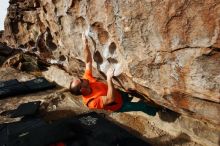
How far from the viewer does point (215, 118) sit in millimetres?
3666

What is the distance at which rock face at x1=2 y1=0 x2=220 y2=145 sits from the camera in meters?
3.10

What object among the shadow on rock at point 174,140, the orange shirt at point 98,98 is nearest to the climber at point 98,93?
the orange shirt at point 98,98

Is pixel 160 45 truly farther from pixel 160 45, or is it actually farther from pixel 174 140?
pixel 174 140

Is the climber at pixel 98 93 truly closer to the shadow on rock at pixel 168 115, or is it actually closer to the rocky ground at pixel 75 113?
the shadow on rock at pixel 168 115

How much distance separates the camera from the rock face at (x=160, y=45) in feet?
10.2

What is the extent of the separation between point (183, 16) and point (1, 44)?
30.6ft

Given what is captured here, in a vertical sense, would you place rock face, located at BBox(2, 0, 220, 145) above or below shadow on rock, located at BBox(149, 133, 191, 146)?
above

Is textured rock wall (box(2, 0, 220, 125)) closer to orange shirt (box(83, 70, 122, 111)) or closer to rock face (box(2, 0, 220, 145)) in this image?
rock face (box(2, 0, 220, 145))

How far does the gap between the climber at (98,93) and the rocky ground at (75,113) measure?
1.41 feet

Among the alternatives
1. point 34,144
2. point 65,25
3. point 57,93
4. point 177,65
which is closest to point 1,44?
point 57,93

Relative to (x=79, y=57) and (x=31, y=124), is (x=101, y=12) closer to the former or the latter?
(x=79, y=57)

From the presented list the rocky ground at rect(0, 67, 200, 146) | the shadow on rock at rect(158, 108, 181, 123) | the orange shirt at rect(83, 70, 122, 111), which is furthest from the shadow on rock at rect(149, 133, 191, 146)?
the orange shirt at rect(83, 70, 122, 111)

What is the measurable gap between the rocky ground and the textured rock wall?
0.90m

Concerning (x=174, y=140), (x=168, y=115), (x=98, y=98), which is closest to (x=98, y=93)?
(x=98, y=98)
